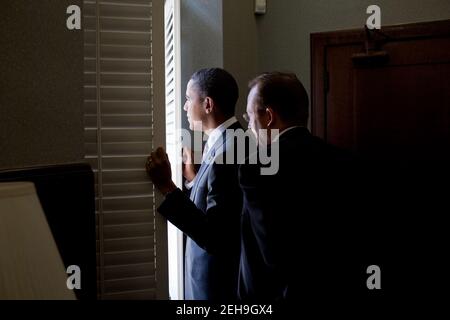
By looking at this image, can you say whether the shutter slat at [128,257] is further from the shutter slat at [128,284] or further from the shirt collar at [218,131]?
the shirt collar at [218,131]

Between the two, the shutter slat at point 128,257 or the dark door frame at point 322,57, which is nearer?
the shutter slat at point 128,257

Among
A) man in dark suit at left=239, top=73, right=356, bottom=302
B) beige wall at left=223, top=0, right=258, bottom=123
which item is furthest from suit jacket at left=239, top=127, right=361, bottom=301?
beige wall at left=223, top=0, right=258, bottom=123

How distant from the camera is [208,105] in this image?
1.43 m

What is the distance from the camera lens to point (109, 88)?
3.70 ft

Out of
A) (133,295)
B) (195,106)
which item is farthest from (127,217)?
(195,106)

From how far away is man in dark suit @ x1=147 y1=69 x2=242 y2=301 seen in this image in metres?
1.19

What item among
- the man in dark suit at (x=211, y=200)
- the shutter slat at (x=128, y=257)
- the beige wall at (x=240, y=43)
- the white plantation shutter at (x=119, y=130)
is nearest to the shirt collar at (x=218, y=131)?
the man in dark suit at (x=211, y=200)

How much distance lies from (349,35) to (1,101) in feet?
5.79

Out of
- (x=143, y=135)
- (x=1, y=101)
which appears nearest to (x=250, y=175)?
(x=143, y=135)

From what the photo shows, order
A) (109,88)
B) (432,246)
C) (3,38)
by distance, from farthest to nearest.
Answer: (432,246) < (109,88) < (3,38)

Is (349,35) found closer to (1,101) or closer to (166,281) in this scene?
(166,281)

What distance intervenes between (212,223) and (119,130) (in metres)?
0.36

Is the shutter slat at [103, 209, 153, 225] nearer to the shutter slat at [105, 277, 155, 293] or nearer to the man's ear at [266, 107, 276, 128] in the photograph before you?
the shutter slat at [105, 277, 155, 293]

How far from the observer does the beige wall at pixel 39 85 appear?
942 millimetres
